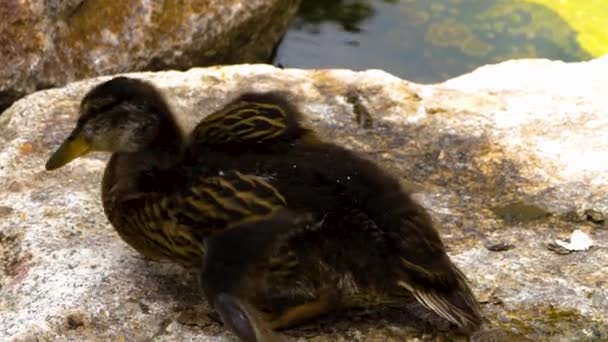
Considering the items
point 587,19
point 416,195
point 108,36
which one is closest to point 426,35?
point 587,19

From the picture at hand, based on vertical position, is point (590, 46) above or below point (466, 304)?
below

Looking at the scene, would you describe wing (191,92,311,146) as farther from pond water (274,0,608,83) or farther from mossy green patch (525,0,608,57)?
mossy green patch (525,0,608,57)

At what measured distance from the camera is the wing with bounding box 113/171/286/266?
303 cm

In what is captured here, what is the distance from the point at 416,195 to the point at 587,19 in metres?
3.48

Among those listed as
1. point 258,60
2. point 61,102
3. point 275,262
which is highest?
point 275,262

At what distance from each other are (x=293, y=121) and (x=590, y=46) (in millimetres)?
3755

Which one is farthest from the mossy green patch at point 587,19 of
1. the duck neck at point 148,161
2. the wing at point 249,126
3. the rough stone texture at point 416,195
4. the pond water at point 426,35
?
the duck neck at point 148,161

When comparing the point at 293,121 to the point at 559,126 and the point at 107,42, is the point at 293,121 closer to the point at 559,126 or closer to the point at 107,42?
the point at 559,126

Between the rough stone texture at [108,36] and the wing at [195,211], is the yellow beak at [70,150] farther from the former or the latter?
the rough stone texture at [108,36]

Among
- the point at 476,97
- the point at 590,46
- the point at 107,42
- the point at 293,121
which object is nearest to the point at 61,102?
the point at 107,42

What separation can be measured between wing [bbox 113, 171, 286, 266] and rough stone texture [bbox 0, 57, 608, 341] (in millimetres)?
218

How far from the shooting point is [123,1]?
511cm

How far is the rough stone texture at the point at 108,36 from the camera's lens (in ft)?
16.0

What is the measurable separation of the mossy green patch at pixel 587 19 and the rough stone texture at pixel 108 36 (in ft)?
7.24
